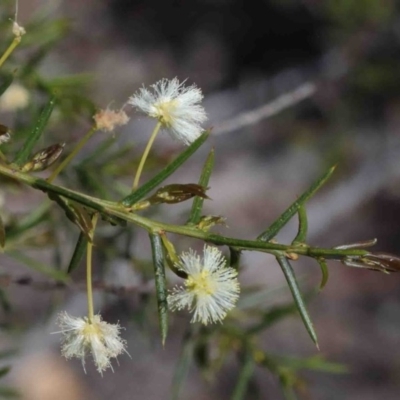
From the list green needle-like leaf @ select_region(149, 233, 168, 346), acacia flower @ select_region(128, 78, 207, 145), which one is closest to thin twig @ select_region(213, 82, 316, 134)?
acacia flower @ select_region(128, 78, 207, 145)

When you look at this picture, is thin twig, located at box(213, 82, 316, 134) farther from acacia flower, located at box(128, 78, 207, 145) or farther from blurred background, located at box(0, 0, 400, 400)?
blurred background, located at box(0, 0, 400, 400)

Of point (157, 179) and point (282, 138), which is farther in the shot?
point (282, 138)

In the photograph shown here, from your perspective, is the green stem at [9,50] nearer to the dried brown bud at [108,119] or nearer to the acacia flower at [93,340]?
the dried brown bud at [108,119]

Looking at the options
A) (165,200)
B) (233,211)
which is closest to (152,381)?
(233,211)

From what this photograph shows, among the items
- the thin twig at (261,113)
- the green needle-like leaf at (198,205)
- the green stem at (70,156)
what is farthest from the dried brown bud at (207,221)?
the thin twig at (261,113)

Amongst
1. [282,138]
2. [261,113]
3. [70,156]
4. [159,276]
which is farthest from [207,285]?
[282,138]

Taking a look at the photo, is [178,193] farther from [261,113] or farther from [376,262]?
[261,113]

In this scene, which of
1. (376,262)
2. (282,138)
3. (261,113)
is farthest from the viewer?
(282,138)
